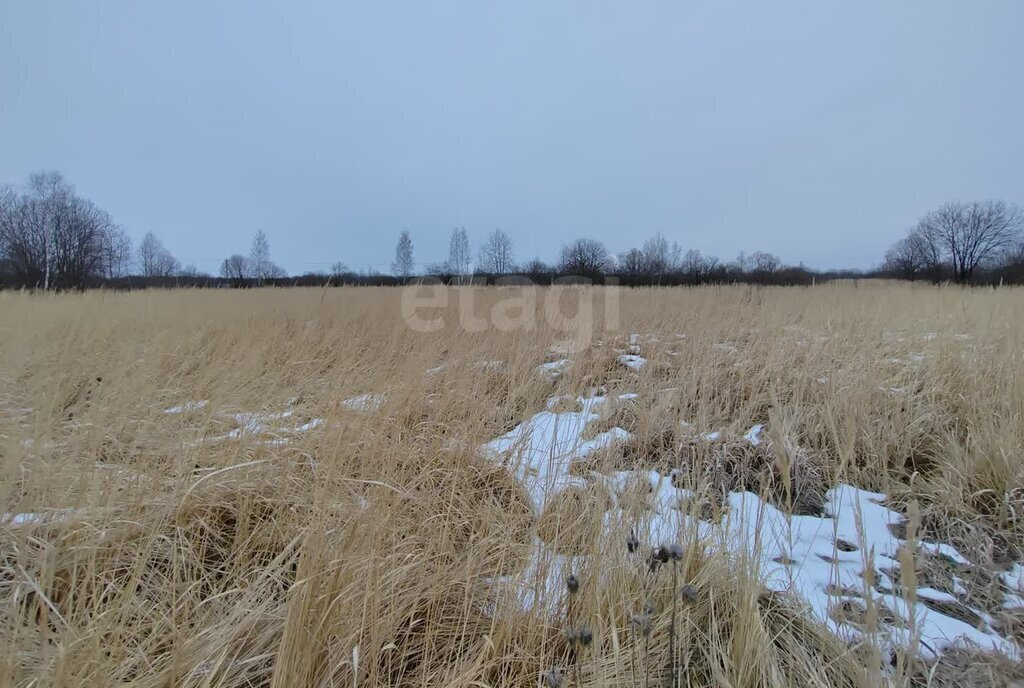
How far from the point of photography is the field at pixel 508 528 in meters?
0.93

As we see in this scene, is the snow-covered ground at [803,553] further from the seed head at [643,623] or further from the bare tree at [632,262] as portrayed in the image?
the bare tree at [632,262]

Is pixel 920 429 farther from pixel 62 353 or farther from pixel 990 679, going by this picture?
pixel 62 353

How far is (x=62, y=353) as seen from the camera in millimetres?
3133

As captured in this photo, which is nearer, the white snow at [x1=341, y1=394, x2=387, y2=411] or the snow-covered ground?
the snow-covered ground

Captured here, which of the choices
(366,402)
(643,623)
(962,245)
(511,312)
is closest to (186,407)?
(366,402)

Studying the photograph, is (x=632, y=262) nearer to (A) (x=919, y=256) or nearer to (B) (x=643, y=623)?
(A) (x=919, y=256)

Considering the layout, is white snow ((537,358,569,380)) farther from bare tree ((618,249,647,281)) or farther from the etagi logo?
bare tree ((618,249,647,281))

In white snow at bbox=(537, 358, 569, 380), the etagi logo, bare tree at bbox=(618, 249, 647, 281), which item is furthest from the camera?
bare tree at bbox=(618, 249, 647, 281)

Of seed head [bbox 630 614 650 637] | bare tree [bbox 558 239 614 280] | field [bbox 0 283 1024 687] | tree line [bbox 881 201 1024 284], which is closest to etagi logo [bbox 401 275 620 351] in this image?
field [bbox 0 283 1024 687]

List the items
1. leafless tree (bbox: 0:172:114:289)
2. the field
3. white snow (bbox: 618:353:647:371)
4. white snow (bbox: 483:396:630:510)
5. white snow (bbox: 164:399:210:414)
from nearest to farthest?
the field, white snow (bbox: 483:396:630:510), white snow (bbox: 164:399:210:414), white snow (bbox: 618:353:647:371), leafless tree (bbox: 0:172:114:289)

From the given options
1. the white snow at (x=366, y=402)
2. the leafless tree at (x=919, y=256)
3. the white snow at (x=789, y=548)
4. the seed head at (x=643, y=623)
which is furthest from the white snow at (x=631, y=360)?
the leafless tree at (x=919, y=256)

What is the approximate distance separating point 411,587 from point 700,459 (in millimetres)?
1361

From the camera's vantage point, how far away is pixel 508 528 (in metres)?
1.43

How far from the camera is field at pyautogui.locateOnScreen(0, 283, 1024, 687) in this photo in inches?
36.7
